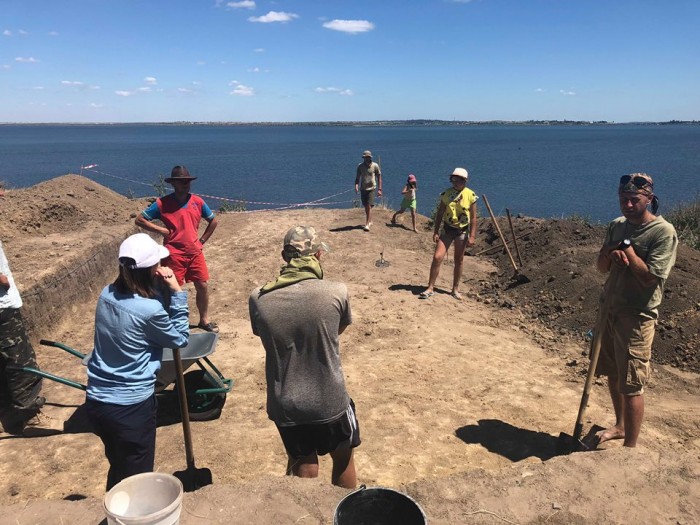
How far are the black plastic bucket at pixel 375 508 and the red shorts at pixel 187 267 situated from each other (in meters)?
4.00

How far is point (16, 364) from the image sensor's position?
4102mm

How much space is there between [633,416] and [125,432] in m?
3.50

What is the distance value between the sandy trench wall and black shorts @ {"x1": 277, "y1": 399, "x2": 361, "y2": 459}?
175 inches

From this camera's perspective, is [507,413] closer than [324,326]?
No

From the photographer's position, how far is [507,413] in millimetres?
4676

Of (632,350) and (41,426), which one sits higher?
(632,350)

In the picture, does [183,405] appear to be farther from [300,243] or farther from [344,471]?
[300,243]

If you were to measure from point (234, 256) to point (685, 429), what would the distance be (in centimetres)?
793

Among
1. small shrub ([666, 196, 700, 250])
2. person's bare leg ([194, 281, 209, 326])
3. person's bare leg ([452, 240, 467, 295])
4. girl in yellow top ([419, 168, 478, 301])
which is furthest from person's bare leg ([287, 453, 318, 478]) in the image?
small shrub ([666, 196, 700, 250])

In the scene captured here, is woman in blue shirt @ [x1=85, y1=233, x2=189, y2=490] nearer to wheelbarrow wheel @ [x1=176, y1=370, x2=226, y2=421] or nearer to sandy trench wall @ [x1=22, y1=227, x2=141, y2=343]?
wheelbarrow wheel @ [x1=176, y1=370, x2=226, y2=421]

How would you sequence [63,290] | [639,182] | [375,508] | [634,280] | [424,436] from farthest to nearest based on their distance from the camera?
[63,290], [424,436], [634,280], [639,182], [375,508]

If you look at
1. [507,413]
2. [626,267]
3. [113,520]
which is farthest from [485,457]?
[113,520]

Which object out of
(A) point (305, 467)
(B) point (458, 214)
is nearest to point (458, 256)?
(B) point (458, 214)

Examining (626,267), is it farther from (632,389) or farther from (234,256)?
(234,256)
